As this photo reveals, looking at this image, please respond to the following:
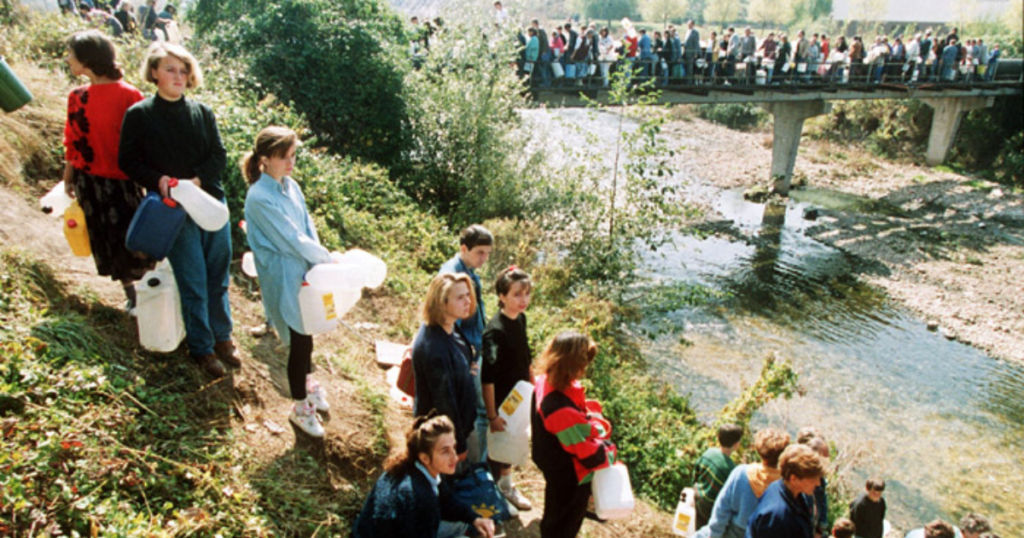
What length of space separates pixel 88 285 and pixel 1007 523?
1102 cm

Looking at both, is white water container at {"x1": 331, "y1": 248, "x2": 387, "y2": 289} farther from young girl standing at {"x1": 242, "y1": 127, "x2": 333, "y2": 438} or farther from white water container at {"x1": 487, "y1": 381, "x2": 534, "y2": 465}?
white water container at {"x1": 487, "y1": 381, "x2": 534, "y2": 465}

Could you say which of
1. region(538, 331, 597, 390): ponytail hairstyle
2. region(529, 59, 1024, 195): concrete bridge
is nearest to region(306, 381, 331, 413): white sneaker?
region(538, 331, 597, 390): ponytail hairstyle

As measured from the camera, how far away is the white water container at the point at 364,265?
3703mm

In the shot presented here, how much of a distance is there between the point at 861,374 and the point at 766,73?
12750mm

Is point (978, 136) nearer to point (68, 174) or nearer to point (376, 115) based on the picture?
point (376, 115)

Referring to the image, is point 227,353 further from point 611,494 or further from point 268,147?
point 611,494

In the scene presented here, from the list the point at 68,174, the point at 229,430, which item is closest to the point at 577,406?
the point at 229,430

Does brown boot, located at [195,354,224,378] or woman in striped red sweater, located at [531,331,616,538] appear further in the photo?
brown boot, located at [195,354,224,378]

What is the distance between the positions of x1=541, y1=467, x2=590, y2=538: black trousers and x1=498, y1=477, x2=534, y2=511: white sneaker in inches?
25.7

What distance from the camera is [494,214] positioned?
10.8 m

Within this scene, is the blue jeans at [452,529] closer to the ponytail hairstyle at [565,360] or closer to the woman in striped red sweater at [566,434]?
the woman in striped red sweater at [566,434]

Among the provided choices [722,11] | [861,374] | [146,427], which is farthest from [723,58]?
[722,11]

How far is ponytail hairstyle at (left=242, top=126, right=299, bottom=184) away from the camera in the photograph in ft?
11.0

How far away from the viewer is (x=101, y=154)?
3.53m
